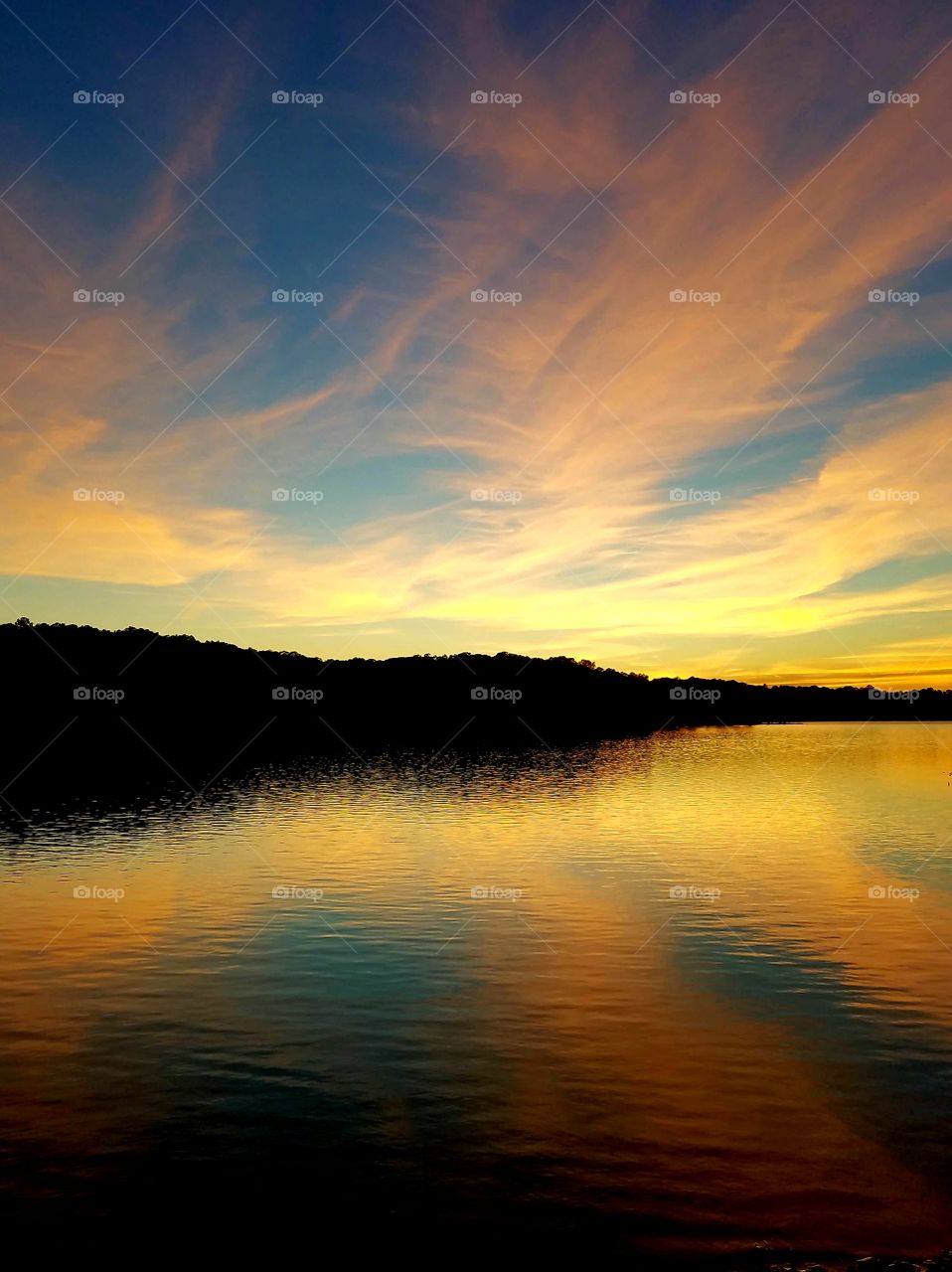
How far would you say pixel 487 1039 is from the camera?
1007 inches

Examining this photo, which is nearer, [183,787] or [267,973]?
[267,973]

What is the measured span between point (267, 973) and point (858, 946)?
2216cm

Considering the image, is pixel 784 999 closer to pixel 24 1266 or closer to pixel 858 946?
pixel 858 946

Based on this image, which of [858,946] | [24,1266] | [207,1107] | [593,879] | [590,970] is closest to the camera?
[24,1266]

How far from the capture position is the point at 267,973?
104ft

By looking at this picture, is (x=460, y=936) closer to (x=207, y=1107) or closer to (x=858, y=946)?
(x=858, y=946)

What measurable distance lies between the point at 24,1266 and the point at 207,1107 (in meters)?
5.91

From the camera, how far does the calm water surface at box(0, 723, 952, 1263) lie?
1706 centimetres

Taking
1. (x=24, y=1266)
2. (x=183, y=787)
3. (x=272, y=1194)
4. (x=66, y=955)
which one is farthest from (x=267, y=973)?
(x=183, y=787)

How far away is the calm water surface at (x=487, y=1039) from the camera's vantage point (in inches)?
672

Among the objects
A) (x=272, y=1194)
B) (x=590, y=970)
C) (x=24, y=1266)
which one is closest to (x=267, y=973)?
(x=590, y=970)

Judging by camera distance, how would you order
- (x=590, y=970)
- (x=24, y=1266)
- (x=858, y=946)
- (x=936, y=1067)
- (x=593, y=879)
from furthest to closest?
1. (x=593, y=879)
2. (x=858, y=946)
3. (x=590, y=970)
4. (x=936, y=1067)
5. (x=24, y=1266)

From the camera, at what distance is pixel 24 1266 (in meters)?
14.7

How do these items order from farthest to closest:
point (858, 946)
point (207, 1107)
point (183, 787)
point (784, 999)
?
point (183, 787) → point (858, 946) → point (784, 999) → point (207, 1107)
